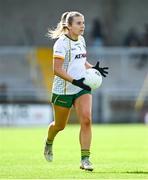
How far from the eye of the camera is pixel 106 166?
14.0 m

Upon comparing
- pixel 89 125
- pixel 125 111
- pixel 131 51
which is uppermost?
pixel 89 125

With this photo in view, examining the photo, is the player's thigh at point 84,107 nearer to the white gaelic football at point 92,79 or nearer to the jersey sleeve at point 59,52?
the white gaelic football at point 92,79

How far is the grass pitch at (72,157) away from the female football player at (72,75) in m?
0.68

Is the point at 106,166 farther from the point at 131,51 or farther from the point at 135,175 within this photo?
the point at 131,51

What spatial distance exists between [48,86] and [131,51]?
3671mm

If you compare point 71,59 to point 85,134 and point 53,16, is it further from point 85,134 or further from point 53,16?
point 53,16

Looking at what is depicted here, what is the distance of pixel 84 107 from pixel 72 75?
0.58 m

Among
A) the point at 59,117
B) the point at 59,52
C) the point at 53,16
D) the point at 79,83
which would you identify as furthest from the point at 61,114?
the point at 53,16

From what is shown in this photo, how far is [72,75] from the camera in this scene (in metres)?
13.4

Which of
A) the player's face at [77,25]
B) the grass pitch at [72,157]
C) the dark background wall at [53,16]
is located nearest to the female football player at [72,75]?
the player's face at [77,25]

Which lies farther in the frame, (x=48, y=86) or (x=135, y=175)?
(x=48, y=86)

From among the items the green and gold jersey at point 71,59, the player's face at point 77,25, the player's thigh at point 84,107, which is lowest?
the player's thigh at point 84,107

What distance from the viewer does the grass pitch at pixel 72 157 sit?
1251 cm

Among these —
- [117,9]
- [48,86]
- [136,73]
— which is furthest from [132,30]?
[48,86]
